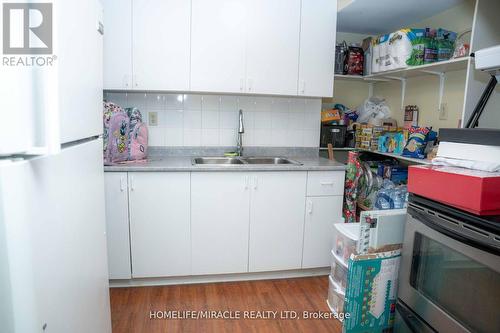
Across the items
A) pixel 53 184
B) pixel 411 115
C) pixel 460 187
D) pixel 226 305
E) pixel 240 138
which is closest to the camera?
pixel 53 184

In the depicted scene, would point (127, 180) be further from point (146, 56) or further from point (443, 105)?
point (443, 105)

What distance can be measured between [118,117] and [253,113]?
A: 1.10m

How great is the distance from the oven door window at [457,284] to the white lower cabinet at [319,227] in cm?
105

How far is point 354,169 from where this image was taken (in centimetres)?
239

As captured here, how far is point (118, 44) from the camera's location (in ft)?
7.41

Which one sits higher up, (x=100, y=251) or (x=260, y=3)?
(x=260, y=3)

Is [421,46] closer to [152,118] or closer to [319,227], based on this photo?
[319,227]

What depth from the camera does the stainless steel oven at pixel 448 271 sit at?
1.03 m

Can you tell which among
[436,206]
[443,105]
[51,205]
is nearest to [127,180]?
[51,205]

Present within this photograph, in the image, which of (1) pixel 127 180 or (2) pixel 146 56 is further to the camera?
(2) pixel 146 56

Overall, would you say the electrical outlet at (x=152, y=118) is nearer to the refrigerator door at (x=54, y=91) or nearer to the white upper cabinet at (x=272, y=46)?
the white upper cabinet at (x=272, y=46)

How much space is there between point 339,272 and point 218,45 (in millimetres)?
1760

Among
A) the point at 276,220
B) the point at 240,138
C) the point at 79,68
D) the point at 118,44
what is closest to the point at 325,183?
the point at 276,220

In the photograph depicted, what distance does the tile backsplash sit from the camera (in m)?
2.63
